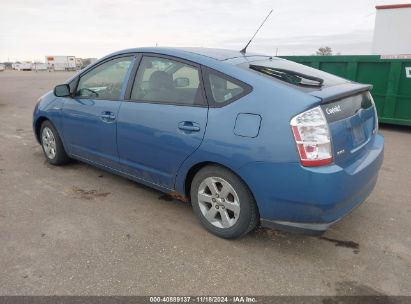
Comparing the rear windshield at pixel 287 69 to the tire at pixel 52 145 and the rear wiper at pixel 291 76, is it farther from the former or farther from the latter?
the tire at pixel 52 145

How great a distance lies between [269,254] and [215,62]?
1.72 m

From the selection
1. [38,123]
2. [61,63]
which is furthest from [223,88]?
[61,63]

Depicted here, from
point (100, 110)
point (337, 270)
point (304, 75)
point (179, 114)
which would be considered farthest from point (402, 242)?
point (100, 110)

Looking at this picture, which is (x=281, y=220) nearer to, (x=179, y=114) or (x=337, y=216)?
(x=337, y=216)

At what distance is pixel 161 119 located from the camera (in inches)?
132

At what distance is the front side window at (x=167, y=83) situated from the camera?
10.7 ft

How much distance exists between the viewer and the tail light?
2570 millimetres

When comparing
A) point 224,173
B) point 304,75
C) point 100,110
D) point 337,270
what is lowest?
point 337,270

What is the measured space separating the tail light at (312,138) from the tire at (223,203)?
1.97ft

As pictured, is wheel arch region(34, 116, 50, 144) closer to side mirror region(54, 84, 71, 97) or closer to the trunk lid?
side mirror region(54, 84, 71, 97)

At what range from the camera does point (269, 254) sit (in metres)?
3.02

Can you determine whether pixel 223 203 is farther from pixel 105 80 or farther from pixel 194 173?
pixel 105 80

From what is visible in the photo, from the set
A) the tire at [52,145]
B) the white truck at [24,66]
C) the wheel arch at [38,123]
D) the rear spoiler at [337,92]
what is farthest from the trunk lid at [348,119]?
the white truck at [24,66]

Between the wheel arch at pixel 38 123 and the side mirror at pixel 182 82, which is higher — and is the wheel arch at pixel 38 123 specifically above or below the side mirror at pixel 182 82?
below
